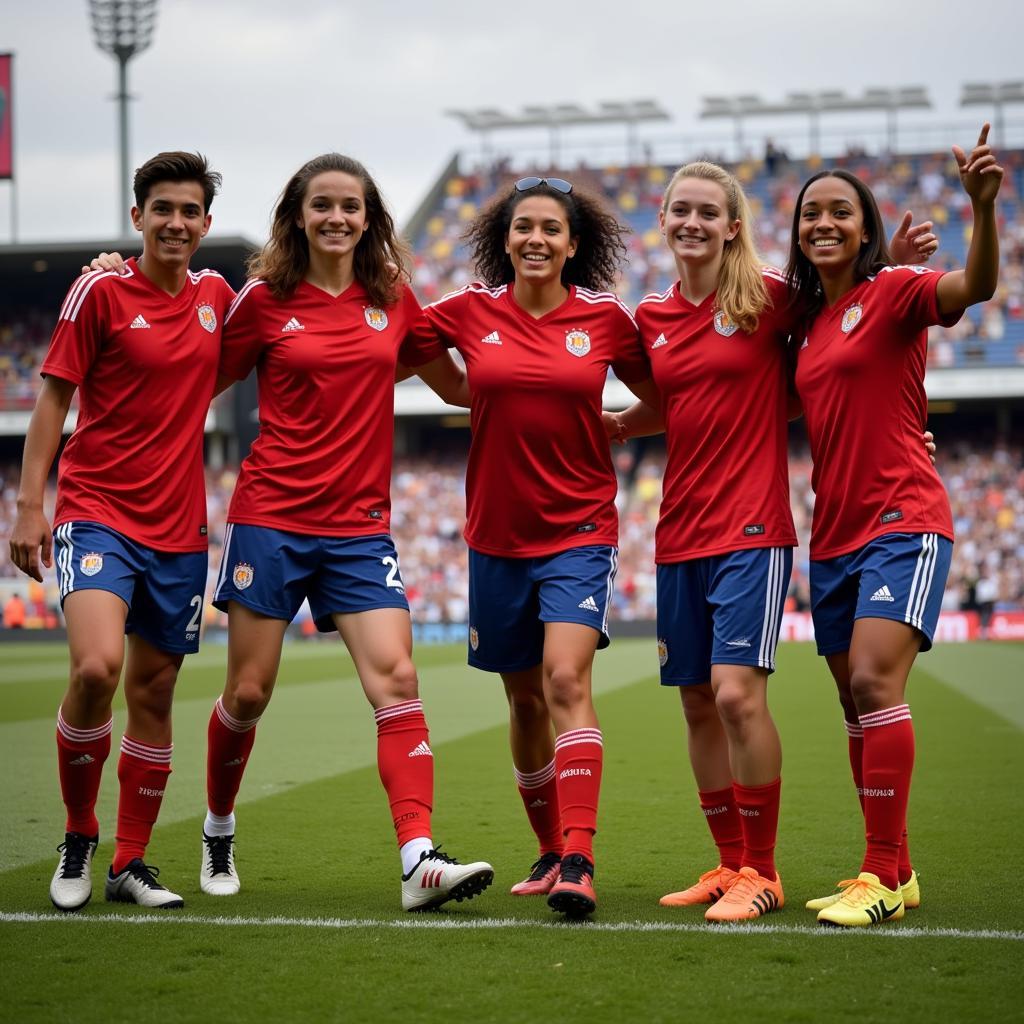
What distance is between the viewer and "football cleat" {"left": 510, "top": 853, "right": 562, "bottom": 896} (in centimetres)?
539

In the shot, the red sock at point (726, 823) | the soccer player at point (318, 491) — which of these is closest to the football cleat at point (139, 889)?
the soccer player at point (318, 491)

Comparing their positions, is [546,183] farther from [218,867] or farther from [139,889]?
[139,889]

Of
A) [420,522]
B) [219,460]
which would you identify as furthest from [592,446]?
[219,460]

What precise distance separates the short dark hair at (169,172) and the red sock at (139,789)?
210cm

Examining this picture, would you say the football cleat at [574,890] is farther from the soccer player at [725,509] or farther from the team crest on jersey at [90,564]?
the team crest on jersey at [90,564]

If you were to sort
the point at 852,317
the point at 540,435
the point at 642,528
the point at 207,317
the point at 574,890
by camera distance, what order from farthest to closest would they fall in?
the point at 642,528 → the point at 207,317 → the point at 540,435 → the point at 852,317 → the point at 574,890

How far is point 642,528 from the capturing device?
36000mm

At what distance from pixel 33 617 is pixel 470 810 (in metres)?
27.8

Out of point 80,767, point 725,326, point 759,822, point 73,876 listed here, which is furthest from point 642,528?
point 73,876

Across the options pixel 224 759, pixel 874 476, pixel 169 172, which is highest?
pixel 169 172

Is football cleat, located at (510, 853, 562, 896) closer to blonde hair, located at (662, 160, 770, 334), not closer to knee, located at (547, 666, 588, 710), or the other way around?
knee, located at (547, 666, 588, 710)

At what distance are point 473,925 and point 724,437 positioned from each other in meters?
1.96

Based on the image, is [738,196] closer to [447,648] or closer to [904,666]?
[904,666]

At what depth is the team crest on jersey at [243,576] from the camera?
5234mm
